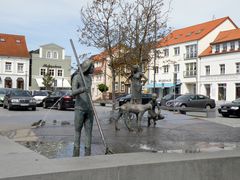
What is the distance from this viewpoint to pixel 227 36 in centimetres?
5588

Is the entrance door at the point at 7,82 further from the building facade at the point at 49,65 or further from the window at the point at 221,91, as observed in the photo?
the window at the point at 221,91

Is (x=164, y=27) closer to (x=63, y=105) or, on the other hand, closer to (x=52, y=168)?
(x=63, y=105)

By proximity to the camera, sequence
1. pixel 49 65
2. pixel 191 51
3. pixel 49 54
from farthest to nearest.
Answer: pixel 49 54, pixel 49 65, pixel 191 51

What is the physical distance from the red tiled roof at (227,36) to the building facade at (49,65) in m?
29.1

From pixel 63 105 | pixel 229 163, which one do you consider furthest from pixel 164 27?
pixel 229 163

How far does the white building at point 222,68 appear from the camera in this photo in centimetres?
5084

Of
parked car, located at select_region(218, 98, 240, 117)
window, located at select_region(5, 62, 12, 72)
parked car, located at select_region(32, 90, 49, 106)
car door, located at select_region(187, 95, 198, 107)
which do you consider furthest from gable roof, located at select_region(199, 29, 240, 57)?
window, located at select_region(5, 62, 12, 72)

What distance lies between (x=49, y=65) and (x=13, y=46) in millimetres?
7744

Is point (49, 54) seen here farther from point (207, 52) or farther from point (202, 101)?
point (202, 101)

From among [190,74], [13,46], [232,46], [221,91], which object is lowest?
[221,91]

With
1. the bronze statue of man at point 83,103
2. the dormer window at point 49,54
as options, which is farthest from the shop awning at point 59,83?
the bronze statue of man at point 83,103

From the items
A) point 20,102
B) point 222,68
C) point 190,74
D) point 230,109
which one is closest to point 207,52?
point 190,74

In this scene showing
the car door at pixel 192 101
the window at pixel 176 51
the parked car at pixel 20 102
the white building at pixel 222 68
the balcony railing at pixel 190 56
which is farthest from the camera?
the window at pixel 176 51

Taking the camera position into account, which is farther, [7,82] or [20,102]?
[7,82]
